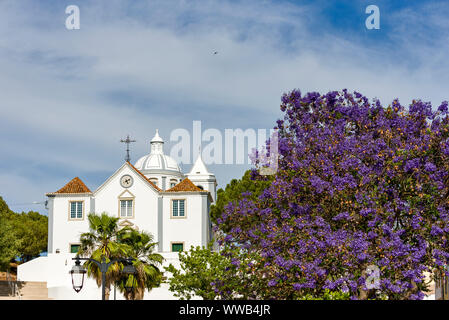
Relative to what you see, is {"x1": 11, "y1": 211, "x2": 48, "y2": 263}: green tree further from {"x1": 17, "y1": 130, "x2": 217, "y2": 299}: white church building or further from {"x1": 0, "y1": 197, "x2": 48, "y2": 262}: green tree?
{"x1": 17, "y1": 130, "x2": 217, "y2": 299}: white church building

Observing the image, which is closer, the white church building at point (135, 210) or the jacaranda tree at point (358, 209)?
the jacaranda tree at point (358, 209)

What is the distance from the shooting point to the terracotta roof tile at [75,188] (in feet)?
209

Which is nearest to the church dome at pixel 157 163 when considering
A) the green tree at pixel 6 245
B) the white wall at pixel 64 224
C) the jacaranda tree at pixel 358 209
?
the white wall at pixel 64 224

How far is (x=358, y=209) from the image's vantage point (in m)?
21.6

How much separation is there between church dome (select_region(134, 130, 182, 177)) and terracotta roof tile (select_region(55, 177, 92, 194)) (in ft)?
46.6

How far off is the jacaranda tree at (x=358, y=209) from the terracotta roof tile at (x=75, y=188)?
41.6 m

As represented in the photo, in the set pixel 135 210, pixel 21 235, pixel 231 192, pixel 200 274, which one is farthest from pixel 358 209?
pixel 21 235

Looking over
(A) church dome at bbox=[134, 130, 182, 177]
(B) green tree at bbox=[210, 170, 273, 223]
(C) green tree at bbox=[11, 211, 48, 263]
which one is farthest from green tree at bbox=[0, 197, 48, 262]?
(B) green tree at bbox=[210, 170, 273, 223]

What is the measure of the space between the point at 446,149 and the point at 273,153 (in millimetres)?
7340

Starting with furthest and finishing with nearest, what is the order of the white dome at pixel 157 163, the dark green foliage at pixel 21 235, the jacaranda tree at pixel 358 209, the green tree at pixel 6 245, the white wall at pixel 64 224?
the white dome at pixel 157 163 → the white wall at pixel 64 224 → the dark green foliage at pixel 21 235 → the green tree at pixel 6 245 → the jacaranda tree at pixel 358 209

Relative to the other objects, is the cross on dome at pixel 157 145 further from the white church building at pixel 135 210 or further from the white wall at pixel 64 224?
the white wall at pixel 64 224

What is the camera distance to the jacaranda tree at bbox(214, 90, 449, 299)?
20672mm

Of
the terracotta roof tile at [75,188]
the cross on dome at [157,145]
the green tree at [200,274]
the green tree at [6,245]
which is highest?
the cross on dome at [157,145]

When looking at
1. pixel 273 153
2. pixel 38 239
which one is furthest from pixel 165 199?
pixel 273 153
